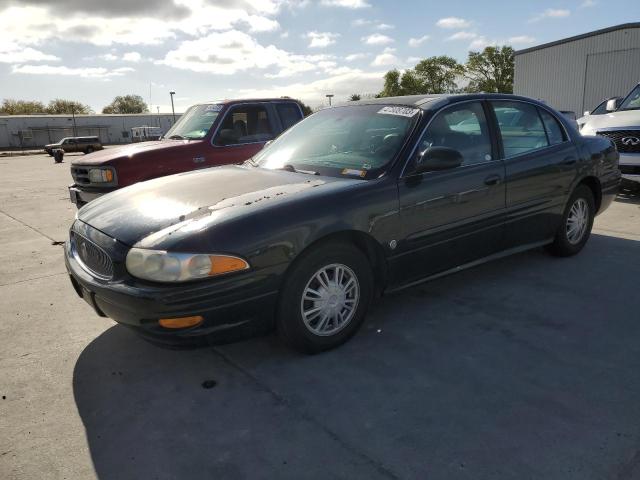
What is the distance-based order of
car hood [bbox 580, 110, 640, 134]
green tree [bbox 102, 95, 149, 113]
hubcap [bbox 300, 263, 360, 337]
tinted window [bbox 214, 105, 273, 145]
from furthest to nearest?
green tree [bbox 102, 95, 149, 113] → car hood [bbox 580, 110, 640, 134] → tinted window [bbox 214, 105, 273, 145] → hubcap [bbox 300, 263, 360, 337]

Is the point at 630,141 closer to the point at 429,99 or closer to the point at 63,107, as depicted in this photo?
the point at 429,99

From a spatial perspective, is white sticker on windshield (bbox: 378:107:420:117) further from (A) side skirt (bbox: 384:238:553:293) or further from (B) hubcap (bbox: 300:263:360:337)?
(B) hubcap (bbox: 300:263:360:337)

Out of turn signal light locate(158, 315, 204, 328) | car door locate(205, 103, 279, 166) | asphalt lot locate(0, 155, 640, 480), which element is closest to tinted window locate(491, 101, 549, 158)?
asphalt lot locate(0, 155, 640, 480)

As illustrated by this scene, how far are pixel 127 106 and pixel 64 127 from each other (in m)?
45.1

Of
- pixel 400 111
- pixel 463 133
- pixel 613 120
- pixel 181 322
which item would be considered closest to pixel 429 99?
pixel 400 111

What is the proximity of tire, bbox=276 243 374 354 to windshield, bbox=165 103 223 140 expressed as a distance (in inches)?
182

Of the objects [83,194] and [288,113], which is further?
[288,113]

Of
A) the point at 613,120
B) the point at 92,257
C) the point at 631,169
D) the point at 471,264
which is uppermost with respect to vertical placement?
the point at 613,120

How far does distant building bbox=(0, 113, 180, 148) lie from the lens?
56.2m

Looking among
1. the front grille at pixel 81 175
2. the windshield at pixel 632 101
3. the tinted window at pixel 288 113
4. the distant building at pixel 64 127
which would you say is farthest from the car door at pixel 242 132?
the distant building at pixel 64 127

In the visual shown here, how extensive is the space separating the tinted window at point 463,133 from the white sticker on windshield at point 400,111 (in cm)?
17

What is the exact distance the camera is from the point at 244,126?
7.41 meters

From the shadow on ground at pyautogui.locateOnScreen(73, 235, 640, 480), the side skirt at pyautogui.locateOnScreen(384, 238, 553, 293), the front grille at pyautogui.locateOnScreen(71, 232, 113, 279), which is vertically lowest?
the shadow on ground at pyautogui.locateOnScreen(73, 235, 640, 480)

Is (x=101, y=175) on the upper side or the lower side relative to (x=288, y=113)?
lower
